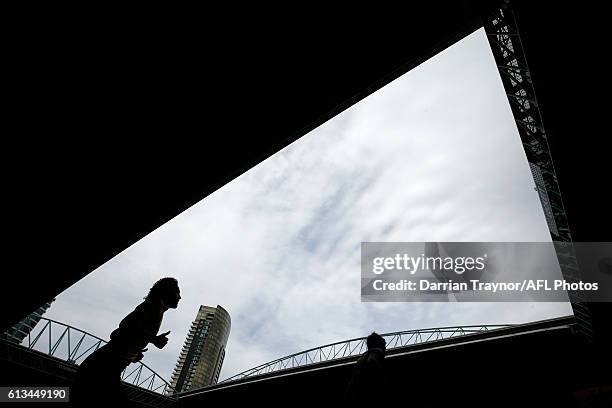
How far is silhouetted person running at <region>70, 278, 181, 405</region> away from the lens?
227 cm

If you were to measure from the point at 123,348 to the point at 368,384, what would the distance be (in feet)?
6.19

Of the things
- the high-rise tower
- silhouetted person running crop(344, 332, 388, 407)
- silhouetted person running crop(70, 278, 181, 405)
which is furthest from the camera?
the high-rise tower

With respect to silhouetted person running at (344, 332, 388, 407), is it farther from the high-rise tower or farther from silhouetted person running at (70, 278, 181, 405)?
the high-rise tower

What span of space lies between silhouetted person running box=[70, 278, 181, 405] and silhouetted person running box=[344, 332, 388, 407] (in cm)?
158

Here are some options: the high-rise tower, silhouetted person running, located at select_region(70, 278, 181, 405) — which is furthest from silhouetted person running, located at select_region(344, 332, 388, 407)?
the high-rise tower

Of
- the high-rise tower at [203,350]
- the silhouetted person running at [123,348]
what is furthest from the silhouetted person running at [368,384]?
the high-rise tower at [203,350]

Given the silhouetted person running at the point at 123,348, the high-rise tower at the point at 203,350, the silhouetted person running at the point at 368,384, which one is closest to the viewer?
the silhouetted person running at the point at 123,348

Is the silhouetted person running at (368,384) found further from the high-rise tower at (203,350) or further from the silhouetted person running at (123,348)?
the high-rise tower at (203,350)

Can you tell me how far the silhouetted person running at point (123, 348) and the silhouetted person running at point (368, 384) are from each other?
158 centimetres

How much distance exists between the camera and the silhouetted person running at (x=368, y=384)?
2.38m

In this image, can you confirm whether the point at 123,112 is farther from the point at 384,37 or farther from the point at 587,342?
the point at 587,342

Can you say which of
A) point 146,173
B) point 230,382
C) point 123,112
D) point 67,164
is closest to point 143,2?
point 123,112

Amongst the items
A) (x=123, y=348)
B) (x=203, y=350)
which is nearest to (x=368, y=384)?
(x=123, y=348)

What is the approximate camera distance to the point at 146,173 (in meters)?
9.05
